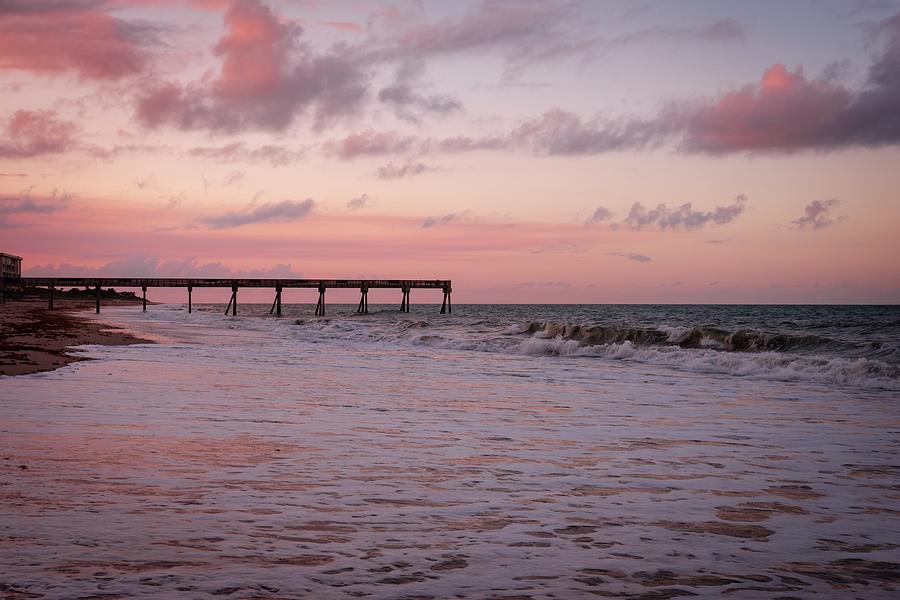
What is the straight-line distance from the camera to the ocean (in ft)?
12.8

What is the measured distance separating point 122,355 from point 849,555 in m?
18.1

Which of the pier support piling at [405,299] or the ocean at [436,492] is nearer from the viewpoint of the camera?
the ocean at [436,492]

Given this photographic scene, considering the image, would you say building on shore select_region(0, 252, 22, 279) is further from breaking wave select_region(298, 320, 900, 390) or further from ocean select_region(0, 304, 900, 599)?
ocean select_region(0, 304, 900, 599)

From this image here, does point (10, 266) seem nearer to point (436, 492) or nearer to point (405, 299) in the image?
point (405, 299)

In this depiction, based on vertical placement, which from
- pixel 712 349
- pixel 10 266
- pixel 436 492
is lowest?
pixel 712 349

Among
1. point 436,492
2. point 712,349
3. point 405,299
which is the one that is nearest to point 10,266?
point 405,299

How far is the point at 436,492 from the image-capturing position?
5.70 meters

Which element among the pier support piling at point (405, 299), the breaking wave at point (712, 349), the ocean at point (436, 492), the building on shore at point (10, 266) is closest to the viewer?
the ocean at point (436, 492)

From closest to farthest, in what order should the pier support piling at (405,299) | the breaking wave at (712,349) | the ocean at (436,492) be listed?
the ocean at (436,492) < the breaking wave at (712,349) < the pier support piling at (405,299)

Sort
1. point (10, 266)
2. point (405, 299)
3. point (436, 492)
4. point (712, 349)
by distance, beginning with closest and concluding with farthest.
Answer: point (436, 492) → point (712, 349) → point (405, 299) → point (10, 266)

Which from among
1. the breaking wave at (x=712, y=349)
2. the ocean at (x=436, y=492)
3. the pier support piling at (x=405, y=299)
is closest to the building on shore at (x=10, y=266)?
the pier support piling at (x=405, y=299)

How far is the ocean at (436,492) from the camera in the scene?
3.91m

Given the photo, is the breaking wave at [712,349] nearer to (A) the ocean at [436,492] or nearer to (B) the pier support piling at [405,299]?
(A) the ocean at [436,492]

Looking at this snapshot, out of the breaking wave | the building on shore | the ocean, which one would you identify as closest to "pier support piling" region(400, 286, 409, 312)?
the breaking wave
